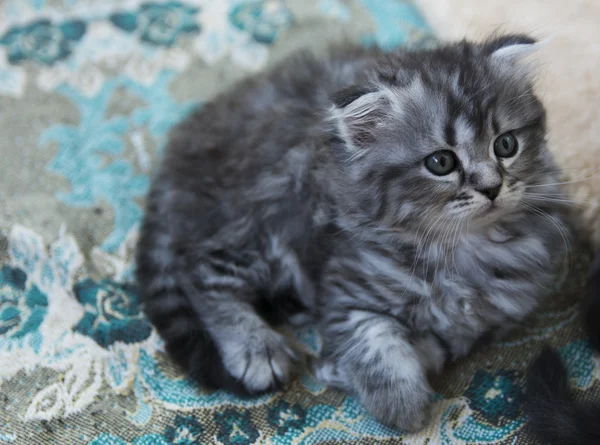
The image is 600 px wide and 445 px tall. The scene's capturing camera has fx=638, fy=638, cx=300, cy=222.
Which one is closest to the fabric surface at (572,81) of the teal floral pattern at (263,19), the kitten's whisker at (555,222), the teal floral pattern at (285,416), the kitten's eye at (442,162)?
the kitten's whisker at (555,222)

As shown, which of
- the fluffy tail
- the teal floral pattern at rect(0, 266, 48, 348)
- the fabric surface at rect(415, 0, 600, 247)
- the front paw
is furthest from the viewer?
the fabric surface at rect(415, 0, 600, 247)

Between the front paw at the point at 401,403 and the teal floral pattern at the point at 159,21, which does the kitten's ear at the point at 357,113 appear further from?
the teal floral pattern at the point at 159,21

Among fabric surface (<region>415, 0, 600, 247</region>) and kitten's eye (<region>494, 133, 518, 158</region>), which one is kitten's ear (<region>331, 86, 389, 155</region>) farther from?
fabric surface (<region>415, 0, 600, 247</region>)

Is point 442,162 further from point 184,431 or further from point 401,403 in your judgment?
point 184,431

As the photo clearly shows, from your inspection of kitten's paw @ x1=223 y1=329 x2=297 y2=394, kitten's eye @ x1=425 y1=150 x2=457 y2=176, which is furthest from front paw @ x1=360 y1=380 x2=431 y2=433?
kitten's eye @ x1=425 y1=150 x2=457 y2=176

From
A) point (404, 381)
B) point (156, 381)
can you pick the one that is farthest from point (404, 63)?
point (156, 381)

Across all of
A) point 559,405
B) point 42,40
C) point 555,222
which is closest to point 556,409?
point 559,405
